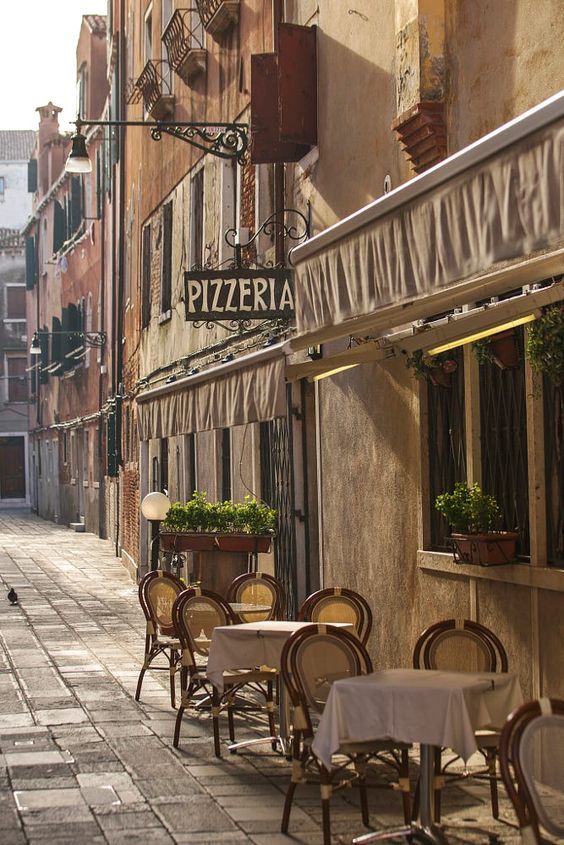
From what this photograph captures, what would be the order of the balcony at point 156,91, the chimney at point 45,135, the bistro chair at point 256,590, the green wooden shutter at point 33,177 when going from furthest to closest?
the green wooden shutter at point 33,177 → the chimney at point 45,135 → the balcony at point 156,91 → the bistro chair at point 256,590

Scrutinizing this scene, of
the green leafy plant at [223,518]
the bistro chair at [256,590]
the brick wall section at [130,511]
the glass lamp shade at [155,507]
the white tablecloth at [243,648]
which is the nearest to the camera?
the white tablecloth at [243,648]

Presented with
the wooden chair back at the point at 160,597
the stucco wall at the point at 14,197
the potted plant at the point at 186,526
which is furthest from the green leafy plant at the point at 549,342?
the stucco wall at the point at 14,197

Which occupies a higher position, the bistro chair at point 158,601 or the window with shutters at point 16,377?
the window with shutters at point 16,377

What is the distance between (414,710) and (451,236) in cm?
203

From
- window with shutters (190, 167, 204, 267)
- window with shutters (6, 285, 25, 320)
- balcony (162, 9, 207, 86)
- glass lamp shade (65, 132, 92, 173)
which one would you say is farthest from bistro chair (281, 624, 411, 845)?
window with shutters (6, 285, 25, 320)

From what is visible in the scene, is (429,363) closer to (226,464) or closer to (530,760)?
(530,760)

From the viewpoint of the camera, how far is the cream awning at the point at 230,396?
1041cm

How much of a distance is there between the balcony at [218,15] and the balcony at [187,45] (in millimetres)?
702

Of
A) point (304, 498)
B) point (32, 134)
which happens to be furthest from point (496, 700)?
point (32, 134)

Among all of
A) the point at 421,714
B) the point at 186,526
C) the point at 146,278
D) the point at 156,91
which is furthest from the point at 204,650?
the point at 146,278

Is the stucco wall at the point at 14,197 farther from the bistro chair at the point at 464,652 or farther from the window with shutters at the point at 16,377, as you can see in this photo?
the bistro chair at the point at 464,652

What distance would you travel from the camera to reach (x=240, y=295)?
12.8m

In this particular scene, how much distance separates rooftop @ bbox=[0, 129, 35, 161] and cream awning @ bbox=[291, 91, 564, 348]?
211 ft

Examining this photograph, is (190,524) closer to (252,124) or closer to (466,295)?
(252,124)
